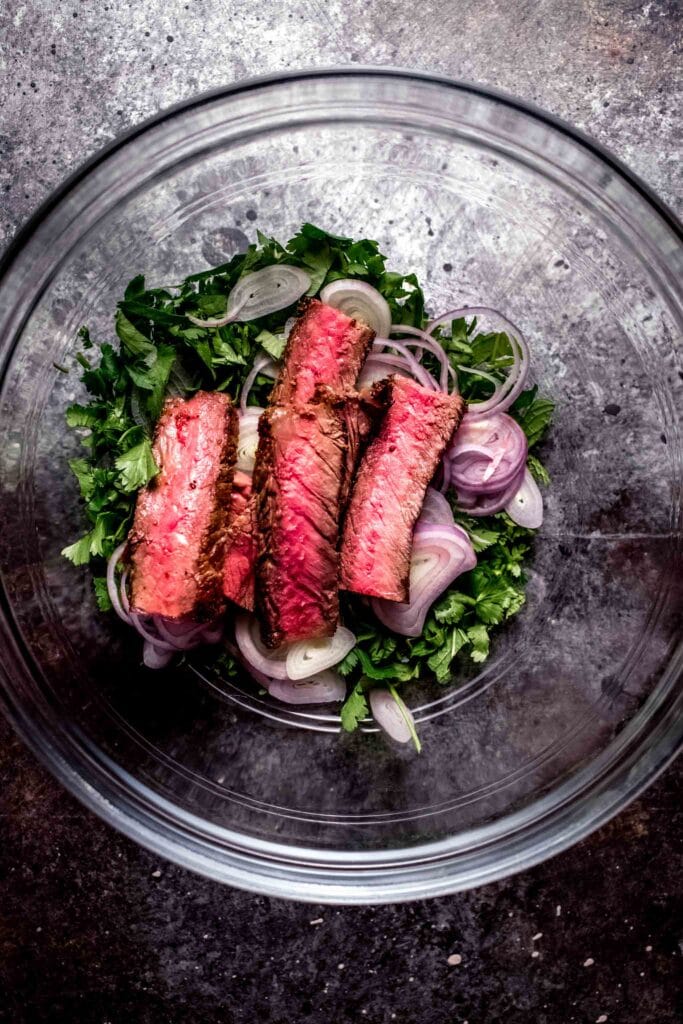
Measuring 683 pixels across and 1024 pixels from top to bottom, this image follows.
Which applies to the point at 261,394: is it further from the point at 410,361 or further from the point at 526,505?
the point at 526,505

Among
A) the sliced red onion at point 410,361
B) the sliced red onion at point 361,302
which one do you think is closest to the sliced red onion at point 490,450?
the sliced red onion at point 410,361

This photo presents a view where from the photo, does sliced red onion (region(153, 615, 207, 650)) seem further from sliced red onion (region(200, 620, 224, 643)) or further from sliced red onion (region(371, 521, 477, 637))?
sliced red onion (region(371, 521, 477, 637))

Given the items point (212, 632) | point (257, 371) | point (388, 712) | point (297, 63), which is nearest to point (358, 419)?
point (257, 371)

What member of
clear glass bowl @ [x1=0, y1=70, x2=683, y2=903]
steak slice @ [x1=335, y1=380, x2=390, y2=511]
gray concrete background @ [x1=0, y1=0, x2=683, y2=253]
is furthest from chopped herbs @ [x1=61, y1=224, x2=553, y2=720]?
gray concrete background @ [x1=0, y1=0, x2=683, y2=253]

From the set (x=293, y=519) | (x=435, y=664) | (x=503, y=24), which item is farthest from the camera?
(x=503, y=24)

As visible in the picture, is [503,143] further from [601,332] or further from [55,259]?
[55,259]

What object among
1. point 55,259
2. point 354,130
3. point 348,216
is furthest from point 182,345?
point 354,130

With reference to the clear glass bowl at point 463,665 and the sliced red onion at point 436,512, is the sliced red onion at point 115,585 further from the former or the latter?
the sliced red onion at point 436,512
